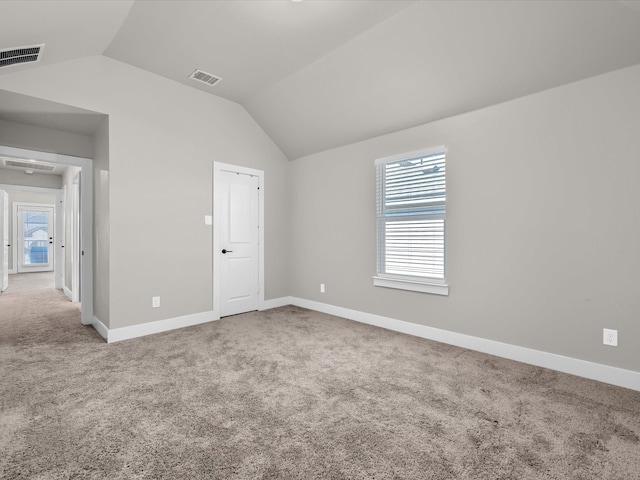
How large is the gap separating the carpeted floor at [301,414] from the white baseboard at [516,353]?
0.32 feet

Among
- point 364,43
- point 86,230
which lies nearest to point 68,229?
point 86,230

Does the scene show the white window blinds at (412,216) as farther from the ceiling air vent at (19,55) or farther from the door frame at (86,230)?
the door frame at (86,230)

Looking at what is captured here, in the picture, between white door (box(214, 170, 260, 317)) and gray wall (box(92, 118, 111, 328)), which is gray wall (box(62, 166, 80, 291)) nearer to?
gray wall (box(92, 118, 111, 328))

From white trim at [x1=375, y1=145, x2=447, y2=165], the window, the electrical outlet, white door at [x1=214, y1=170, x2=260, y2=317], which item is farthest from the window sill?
white door at [x1=214, y1=170, x2=260, y2=317]

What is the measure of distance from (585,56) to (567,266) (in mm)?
1719

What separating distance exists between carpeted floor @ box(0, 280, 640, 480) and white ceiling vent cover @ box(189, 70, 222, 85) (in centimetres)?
320

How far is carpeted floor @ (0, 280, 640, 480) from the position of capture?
1608 mm

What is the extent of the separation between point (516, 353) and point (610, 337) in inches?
28.5

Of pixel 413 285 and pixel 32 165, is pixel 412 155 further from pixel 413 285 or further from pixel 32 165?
pixel 32 165

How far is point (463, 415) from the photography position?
2068 millimetres

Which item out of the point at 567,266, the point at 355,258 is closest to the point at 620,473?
the point at 567,266

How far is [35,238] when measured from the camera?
34.9 ft

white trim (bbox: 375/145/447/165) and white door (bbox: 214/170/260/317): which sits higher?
white trim (bbox: 375/145/447/165)

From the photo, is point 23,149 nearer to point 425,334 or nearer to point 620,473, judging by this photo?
point 425,334
